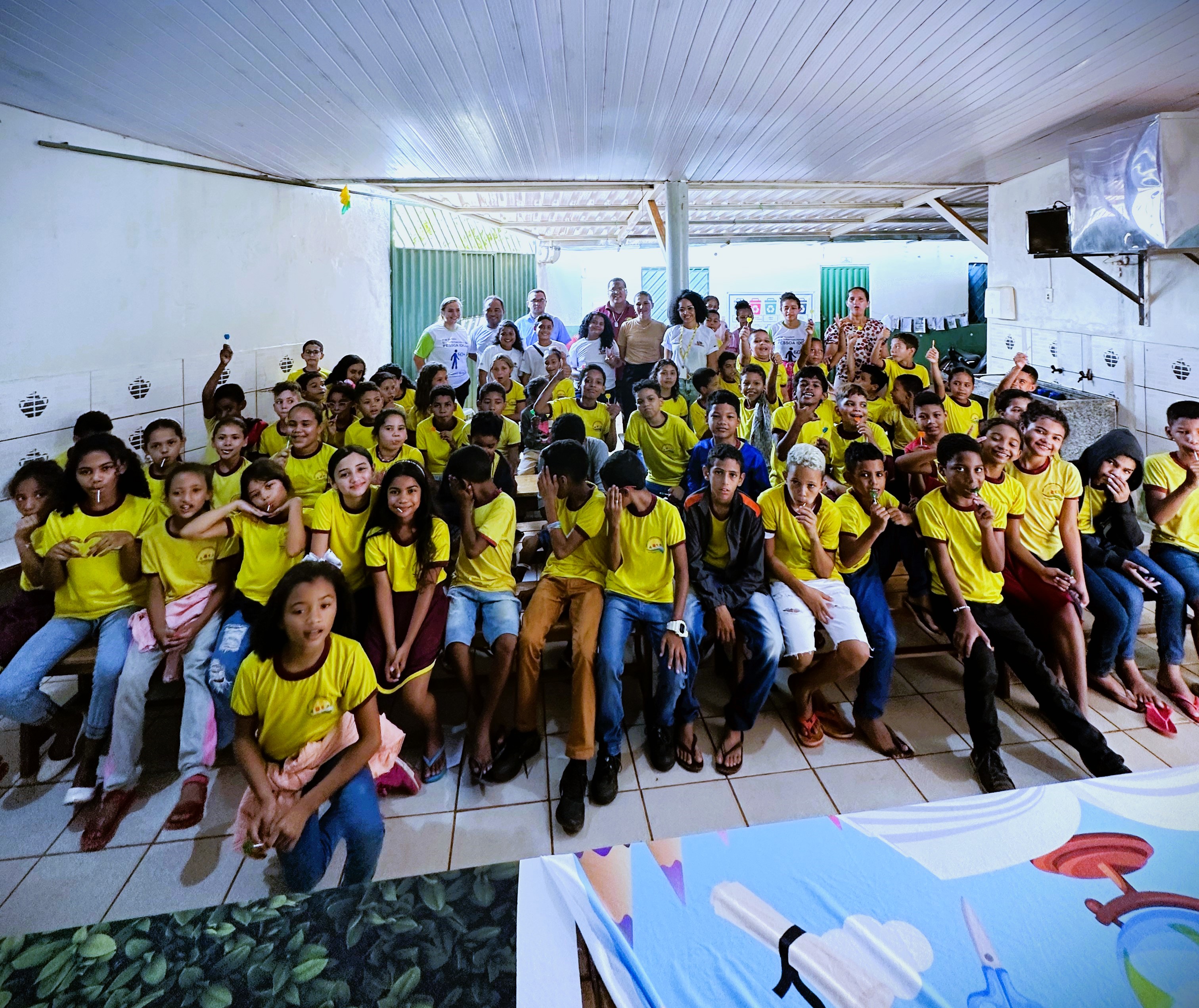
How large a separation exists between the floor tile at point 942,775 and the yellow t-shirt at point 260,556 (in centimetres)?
258

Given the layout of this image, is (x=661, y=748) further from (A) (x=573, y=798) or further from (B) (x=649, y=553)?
(B) (x=649, y=553)

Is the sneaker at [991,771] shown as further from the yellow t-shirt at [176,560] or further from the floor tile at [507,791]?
the yellow t-shirt at [176,560]

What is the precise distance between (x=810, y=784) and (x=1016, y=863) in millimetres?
1382

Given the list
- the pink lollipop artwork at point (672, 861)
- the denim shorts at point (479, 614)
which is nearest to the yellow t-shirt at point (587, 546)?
the denim shorts at point (479, 614)

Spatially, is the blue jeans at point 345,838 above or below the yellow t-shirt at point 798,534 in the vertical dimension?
below

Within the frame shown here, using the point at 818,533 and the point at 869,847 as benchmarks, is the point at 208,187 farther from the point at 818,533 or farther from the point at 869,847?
the point at 869,847

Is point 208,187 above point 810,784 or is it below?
above

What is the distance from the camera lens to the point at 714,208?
832 cm

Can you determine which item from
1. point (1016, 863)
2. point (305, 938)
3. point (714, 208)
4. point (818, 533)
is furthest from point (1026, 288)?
point (305, 938)

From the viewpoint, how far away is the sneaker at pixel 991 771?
8.23ft

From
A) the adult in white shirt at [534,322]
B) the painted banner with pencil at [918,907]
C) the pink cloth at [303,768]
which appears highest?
the adult in white shirt at [534,322]

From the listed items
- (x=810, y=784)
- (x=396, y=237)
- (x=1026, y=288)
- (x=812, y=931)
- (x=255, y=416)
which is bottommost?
(x=810, y=784)

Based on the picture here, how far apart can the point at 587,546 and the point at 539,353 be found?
3.53m

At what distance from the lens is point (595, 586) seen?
116 inches
